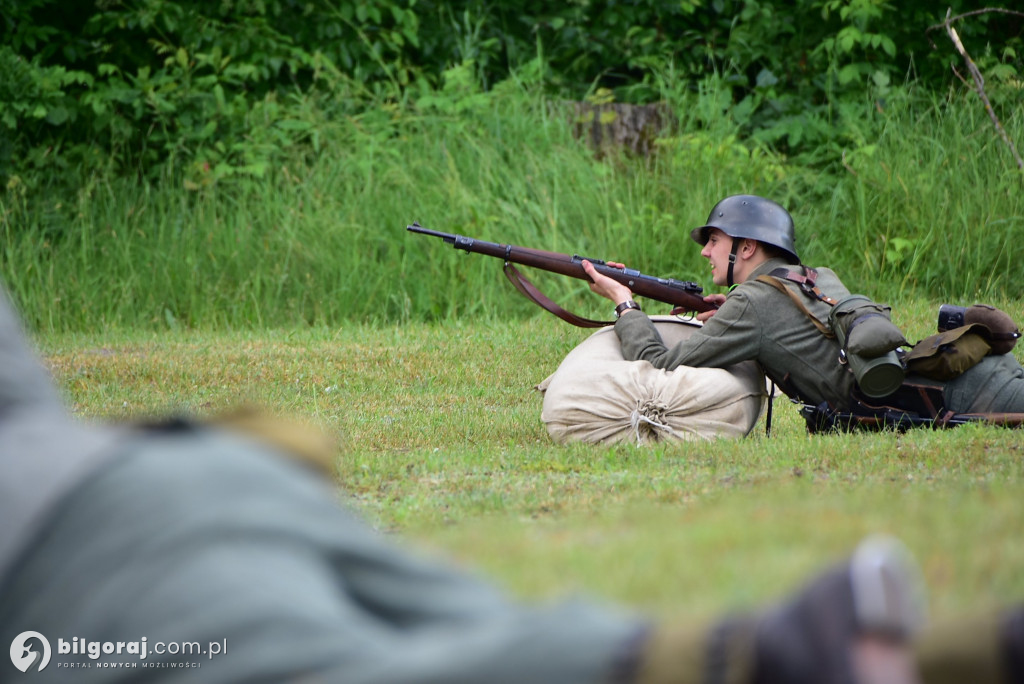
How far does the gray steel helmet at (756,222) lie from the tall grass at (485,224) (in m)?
4.27

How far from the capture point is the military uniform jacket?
233 inches

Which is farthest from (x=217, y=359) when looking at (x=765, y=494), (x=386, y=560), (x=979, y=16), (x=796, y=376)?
(x=979, y=16)

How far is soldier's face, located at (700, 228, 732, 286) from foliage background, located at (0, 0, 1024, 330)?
4198 mm

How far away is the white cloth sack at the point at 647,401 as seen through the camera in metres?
5.88

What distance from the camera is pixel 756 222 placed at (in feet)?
20.5

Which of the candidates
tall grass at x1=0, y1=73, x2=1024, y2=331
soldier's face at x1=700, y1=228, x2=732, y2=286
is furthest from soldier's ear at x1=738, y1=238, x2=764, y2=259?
tall grass at x1=0, y1=73, x2=1024, y2=331

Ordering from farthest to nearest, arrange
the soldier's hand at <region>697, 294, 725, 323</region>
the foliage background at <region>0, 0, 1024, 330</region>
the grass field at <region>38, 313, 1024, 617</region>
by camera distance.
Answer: the foliage background at <region>0, 0, 1024, 330</region> < the soldier's hand at <region>697, 294, 725, 323</region> < the grass field at <region>38, 313, 1024, 617</region>

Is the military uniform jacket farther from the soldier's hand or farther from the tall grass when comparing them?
the tall grass

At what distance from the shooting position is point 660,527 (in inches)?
129

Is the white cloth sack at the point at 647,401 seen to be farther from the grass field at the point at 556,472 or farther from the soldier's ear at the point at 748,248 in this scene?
the soldier's ear at the point at 748,248

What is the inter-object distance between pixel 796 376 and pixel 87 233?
8.58m

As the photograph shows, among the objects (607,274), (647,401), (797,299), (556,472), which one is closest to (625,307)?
(607,274)

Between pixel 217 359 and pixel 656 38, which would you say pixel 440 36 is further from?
pixel 217 359

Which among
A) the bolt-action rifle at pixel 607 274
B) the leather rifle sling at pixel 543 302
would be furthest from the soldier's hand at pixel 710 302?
the leather rifle sling at pixel 543 302
